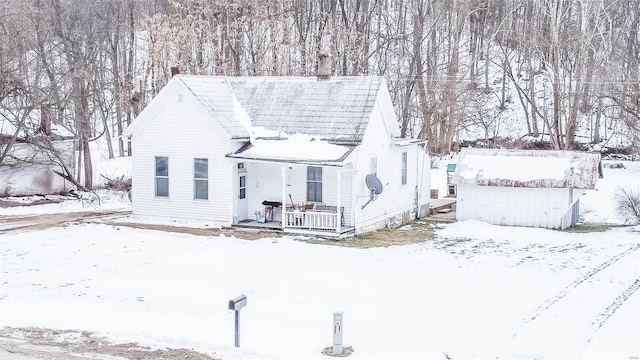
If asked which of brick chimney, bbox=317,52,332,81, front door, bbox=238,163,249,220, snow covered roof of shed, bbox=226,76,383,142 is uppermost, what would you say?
brick chimney, bbox=317,52,332,81

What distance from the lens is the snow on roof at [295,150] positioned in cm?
2186

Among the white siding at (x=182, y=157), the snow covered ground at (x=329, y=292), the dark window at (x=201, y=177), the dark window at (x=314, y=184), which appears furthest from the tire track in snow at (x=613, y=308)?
the dark window at (x=201, y=177)

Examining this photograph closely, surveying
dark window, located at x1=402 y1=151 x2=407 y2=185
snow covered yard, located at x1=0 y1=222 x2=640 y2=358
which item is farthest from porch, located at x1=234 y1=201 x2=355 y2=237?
dark window, located at x1=402 y1=151 x2=407 y2=185

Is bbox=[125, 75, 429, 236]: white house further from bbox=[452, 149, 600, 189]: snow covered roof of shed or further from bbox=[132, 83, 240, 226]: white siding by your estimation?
bbox=[452, 149, 600, 189]: snow covered roof of shed

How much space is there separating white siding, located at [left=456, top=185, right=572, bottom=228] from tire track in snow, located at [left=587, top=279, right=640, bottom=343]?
8.03m

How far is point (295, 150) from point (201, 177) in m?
3.33

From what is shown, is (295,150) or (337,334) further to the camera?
(295,150)

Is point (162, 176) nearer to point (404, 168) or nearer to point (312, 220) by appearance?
point (312, 220)

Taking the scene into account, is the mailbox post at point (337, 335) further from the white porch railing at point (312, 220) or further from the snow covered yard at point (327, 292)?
the white porch railing at point (312, 220)

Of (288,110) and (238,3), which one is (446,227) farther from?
(238,3)

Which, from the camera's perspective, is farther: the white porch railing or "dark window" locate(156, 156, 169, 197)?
"dark window" locate(156, 156, 169, 197)

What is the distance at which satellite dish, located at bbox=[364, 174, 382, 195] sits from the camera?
22578mm

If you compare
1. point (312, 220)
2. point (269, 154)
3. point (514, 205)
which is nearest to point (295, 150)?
point (269, 154)

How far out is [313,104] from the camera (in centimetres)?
2422
